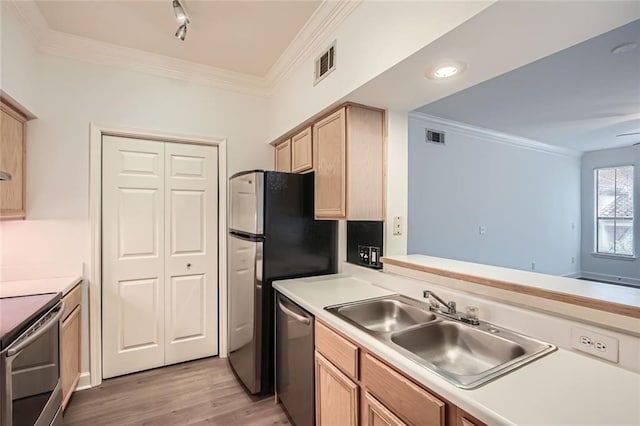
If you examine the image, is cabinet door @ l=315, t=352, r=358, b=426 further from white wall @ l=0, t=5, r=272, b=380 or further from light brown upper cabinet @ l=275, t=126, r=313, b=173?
white wall @ l=0, t=5, r=272, b=380

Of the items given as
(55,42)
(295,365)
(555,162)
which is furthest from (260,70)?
(555,162)

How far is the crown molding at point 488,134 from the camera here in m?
4.14

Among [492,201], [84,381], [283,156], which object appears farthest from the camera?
[492,201]

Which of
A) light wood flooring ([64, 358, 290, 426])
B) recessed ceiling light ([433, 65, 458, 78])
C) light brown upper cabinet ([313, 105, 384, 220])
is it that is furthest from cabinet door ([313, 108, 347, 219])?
light wood flooring ([64, 358, 290, 426])

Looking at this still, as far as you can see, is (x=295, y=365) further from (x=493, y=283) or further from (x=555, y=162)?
(x=555, y=162)

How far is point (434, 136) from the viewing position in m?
4.24

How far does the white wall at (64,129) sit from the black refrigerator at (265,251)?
3.69 feet

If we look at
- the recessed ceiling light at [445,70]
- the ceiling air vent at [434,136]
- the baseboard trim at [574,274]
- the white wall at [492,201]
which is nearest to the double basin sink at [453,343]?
the recessed ceiling light at [445,70]

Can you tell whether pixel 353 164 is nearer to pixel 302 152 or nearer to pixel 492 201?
pixel 302 152

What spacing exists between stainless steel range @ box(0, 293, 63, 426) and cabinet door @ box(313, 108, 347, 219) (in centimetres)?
171

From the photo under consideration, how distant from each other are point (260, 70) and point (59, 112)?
1678 millimetres

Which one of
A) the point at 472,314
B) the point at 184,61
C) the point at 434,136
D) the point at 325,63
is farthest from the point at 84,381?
the point at 434,136

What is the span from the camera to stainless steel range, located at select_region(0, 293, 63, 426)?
1242 millimetres

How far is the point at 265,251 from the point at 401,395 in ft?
4.54
